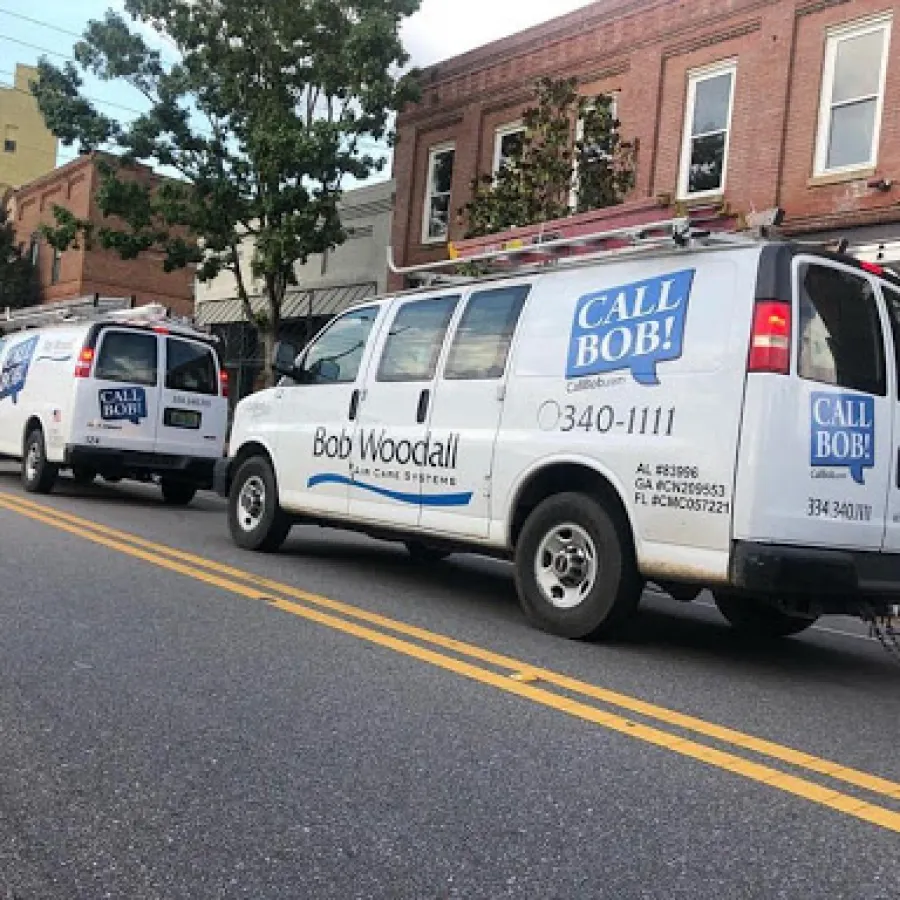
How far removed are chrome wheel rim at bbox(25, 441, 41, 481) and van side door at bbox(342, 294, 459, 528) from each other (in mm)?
6472

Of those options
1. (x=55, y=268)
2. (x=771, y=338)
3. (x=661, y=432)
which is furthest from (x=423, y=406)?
(x=55, y=268)

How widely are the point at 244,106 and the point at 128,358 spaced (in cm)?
727

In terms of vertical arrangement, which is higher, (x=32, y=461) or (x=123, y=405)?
(x=123, y=405)

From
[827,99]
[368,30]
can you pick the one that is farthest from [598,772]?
[368,30]

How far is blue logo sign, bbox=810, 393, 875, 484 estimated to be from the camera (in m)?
5.20

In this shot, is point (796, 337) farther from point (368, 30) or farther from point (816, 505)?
point (368, 30)

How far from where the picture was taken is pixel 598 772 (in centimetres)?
380

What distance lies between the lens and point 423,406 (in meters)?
7.09

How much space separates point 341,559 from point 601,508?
12.1 feet

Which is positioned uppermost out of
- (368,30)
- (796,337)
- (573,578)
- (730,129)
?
(368,30)

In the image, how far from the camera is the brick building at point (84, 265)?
3281cm

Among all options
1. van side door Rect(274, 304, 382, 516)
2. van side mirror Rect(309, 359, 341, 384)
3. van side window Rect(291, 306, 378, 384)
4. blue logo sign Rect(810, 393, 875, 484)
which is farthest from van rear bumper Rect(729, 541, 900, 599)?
van side mirror Rect(309, 359, 341, 384)

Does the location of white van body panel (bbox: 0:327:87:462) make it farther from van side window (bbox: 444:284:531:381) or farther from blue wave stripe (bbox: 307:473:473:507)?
van side window (bbox: 444:284:531:381)

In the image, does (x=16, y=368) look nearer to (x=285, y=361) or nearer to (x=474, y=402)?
(x=285, y=361)
